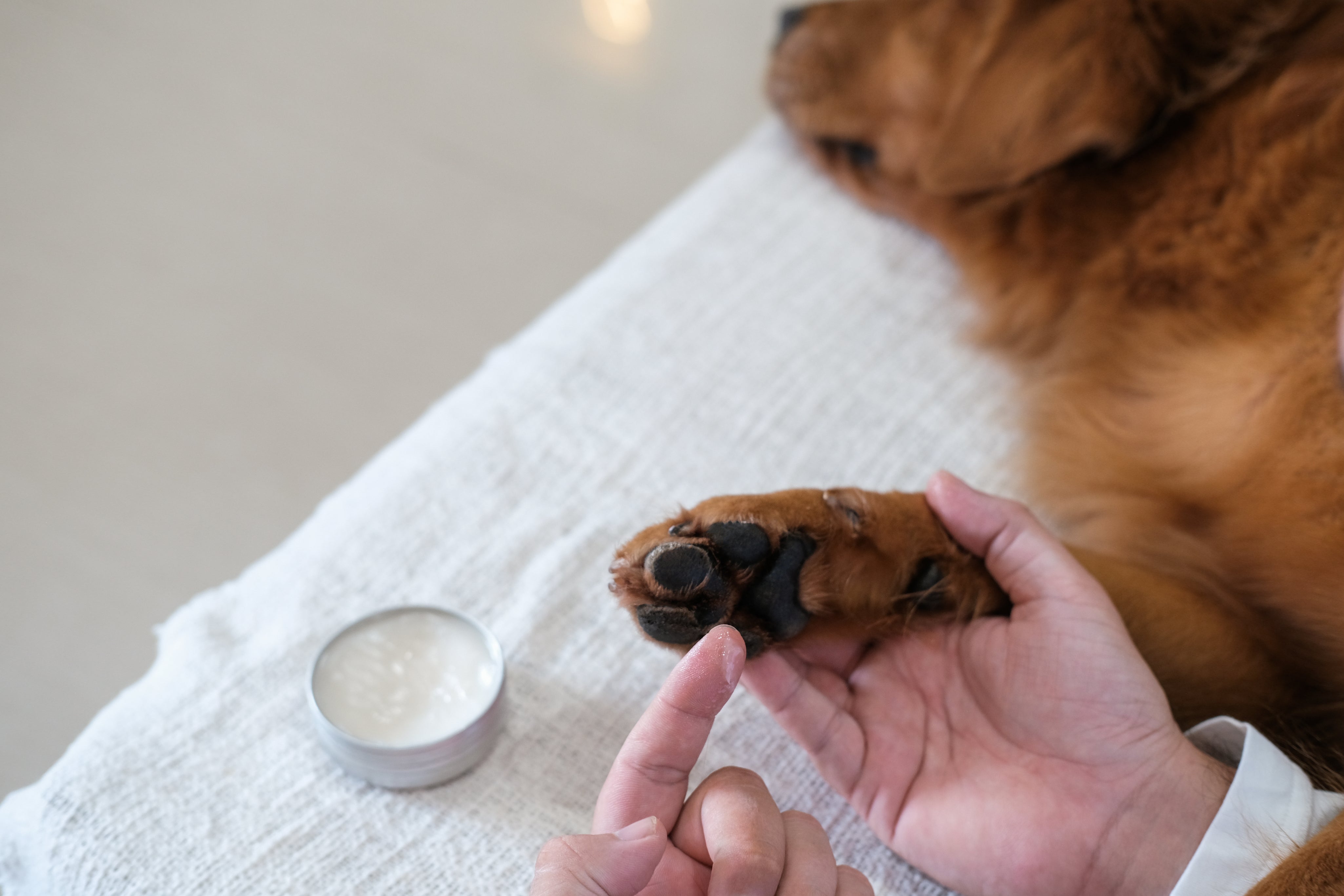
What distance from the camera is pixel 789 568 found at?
31.9 inches

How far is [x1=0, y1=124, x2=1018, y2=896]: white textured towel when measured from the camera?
2.73 feet

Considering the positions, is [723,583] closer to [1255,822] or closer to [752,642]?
[752,642]

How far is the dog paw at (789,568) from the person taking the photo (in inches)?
30.0

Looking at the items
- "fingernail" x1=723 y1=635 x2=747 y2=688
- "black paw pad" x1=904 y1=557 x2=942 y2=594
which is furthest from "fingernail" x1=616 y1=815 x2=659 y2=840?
"black paw pad" x1=904 y1=557 x2=942 y2=594

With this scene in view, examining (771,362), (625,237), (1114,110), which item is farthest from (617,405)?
(625,237)

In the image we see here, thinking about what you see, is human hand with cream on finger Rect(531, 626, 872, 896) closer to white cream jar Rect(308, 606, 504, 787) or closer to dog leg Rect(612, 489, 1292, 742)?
dog leg Rect(612, 489, 1292, 742)

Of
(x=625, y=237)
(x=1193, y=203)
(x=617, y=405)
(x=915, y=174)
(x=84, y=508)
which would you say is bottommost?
(x=84, y=508)

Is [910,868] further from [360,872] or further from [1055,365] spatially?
[1055,365]

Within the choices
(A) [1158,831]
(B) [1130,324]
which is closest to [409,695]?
(A) [1158,831]

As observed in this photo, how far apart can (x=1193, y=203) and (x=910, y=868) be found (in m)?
0.88

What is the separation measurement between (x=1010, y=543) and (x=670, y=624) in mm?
351

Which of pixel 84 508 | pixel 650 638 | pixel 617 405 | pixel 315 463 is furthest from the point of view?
pixel 315 463

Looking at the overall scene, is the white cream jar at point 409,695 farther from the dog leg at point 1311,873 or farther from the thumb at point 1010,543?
the dog leg at point 1311,873

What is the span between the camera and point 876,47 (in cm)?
155
